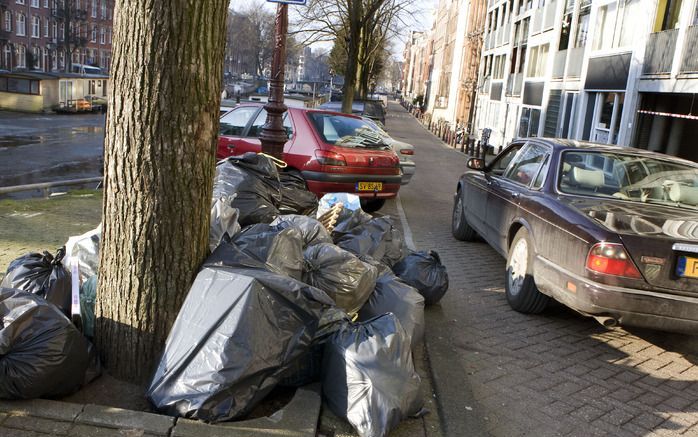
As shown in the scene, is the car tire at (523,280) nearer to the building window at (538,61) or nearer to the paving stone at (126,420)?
the paving stone at (126,420)

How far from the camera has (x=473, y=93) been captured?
47594 millimetres

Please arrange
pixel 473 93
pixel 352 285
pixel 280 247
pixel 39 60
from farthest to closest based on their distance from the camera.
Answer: pixel 39 60, pixel 473 93, pixel 352 285, pixel 280 247

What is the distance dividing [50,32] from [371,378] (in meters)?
67.8

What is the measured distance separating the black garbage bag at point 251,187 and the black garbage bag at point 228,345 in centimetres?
197

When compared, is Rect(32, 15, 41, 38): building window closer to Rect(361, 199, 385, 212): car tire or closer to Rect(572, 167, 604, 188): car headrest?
Rect(361, 199, 385, 212): car tire

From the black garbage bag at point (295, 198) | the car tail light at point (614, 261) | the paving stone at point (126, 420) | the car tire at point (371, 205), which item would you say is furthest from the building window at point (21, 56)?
the car tail light at point (614, 261)

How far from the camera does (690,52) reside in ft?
50.3

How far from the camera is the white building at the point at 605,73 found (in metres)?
16.6

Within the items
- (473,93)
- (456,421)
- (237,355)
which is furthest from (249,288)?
(473,93)

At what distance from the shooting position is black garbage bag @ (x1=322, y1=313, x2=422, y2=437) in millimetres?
2986

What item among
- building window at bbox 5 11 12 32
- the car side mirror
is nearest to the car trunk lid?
the car side mirror

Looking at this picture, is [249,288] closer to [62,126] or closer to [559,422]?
[559,422]

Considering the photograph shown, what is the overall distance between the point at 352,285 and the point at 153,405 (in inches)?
60.3

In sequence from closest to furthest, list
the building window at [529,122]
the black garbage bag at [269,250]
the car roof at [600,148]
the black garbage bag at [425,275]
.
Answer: the black garbage bag at [269,250]
the black garbage bag at [425,275]
the car roof at [600,148]
the building window at [529,122]
